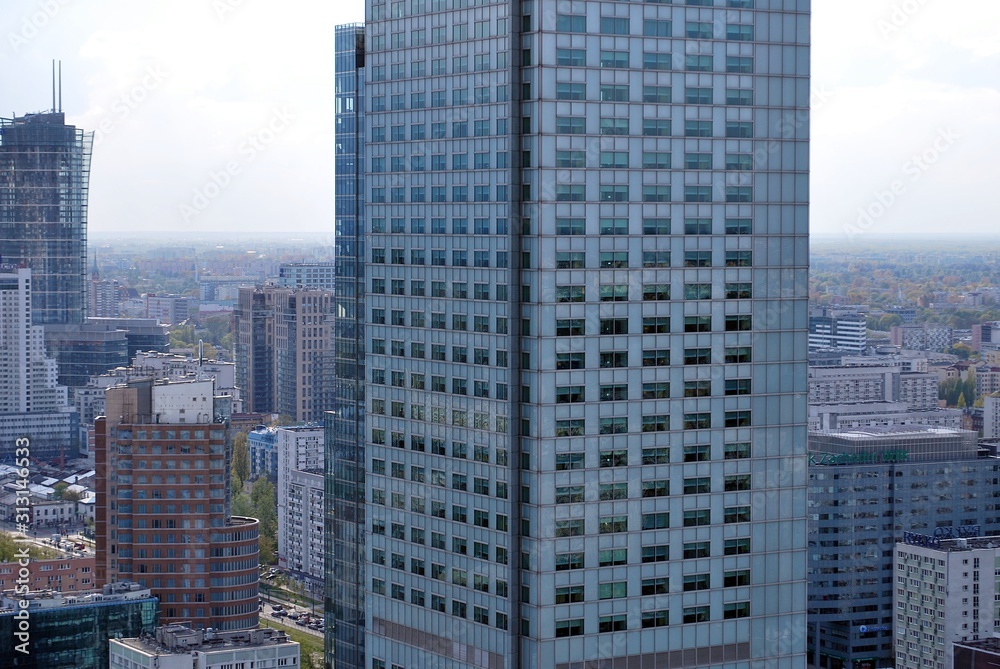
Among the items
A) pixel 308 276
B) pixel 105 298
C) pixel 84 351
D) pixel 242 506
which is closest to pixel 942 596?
pixel 242 506

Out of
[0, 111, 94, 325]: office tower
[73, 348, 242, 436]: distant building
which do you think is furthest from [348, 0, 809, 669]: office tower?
[0, 111, 94, 325]: office tower

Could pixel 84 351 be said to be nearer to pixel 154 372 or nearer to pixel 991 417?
pixel 154 372

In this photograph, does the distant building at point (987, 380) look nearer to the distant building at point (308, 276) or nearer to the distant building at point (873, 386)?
the distant building at point (873, 386)

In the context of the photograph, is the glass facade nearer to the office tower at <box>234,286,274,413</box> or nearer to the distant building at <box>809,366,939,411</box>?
the distant building at <box>809,366,939,411</box>

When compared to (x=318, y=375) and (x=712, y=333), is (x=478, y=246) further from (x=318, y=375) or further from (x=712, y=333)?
(x=318, y=375)

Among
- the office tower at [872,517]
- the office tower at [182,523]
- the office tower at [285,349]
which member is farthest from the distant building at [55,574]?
the office tower at [285,349]
